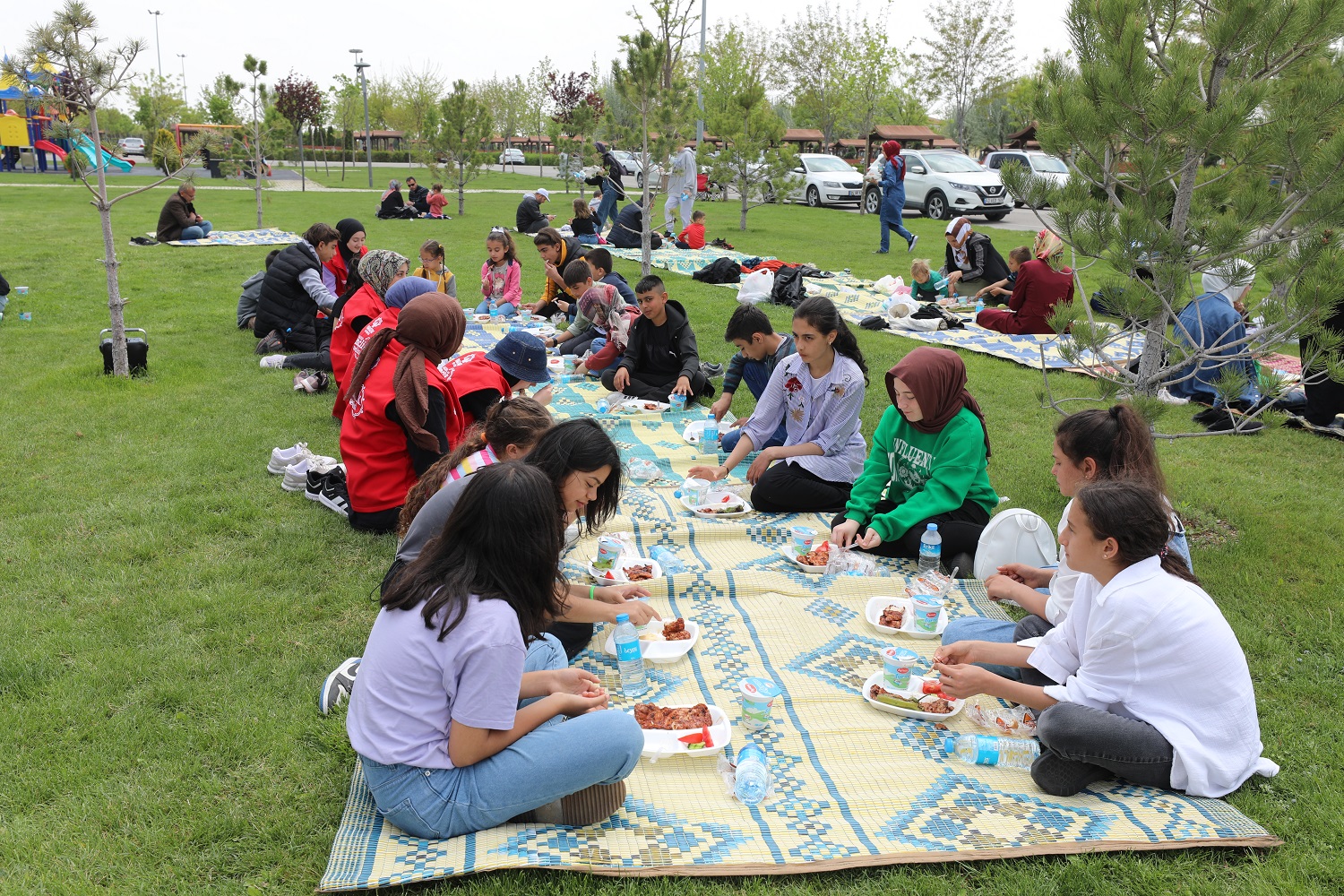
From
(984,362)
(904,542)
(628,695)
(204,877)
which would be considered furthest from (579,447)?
(984,362)

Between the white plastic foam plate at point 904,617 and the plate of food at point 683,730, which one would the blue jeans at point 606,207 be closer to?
the white plastic foam plate at point 904,617

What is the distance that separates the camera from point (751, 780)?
10.3 ft

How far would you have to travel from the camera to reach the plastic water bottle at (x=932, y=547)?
15.7ft

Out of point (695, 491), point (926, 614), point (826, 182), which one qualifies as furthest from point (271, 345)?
point (826, 182)

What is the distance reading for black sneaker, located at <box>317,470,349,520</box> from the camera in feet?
18.7

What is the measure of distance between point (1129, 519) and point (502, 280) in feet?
32.0

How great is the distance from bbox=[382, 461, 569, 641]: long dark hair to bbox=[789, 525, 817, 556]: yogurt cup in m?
2.58

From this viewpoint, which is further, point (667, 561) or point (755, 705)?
point (667, 561)

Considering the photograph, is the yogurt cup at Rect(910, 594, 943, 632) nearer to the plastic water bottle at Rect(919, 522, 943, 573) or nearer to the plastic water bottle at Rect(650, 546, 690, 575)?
the plastic water bottle at Rect(919, 522, 943, 573)

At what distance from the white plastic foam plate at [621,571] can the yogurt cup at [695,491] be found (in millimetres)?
968

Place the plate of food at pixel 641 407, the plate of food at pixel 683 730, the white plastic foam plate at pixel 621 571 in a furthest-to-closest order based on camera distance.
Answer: the plate of food at pixel 641 407
the white plastic foam plate at pixel 621 571
the plate of food at pixel 683 730

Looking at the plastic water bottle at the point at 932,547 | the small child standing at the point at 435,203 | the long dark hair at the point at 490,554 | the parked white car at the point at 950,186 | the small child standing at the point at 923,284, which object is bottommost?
the plastic water bottle at the point at 932,547

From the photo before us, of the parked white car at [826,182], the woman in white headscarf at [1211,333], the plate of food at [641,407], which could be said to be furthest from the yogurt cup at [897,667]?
the parked white car at [826,182]

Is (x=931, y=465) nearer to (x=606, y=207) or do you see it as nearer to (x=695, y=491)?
(x=695, y=491)
